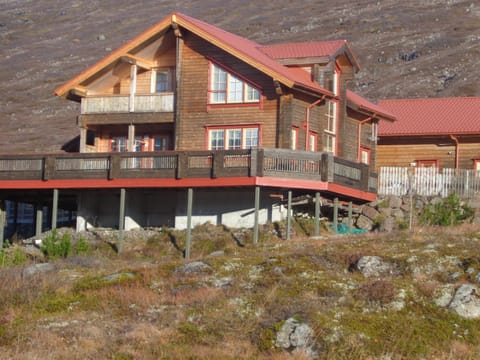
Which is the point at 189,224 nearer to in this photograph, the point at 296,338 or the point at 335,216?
the point at 335,216

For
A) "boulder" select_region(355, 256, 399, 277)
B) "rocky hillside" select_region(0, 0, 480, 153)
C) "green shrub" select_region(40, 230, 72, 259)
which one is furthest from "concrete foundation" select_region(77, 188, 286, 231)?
"rocky hillside" select_region(0, 0, 480, 153)

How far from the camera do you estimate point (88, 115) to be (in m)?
45.5

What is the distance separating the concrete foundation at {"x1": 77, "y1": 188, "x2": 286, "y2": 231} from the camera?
4206 centimetres

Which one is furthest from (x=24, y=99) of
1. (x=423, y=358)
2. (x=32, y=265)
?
(x=423, y=358)

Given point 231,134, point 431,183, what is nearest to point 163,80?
point 231,134

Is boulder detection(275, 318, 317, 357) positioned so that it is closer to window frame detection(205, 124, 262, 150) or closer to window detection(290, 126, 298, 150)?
window detection(290, 126, 298, 150)

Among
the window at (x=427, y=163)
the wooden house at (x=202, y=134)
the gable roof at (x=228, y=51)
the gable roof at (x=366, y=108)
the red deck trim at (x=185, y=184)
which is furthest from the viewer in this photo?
the window at (x=427, y=163)

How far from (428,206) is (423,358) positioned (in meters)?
20.9

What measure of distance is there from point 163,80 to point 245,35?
69985mm

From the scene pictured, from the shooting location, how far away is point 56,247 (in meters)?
38.8

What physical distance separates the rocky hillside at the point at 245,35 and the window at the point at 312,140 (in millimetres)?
28775

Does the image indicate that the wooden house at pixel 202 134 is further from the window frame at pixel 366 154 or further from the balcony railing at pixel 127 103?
the window frame at pixel 366 154

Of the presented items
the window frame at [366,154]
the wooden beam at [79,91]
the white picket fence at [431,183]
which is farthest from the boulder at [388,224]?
the wooden beam at [79,91]

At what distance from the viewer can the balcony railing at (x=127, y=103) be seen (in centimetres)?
4447
